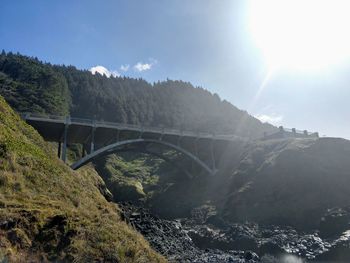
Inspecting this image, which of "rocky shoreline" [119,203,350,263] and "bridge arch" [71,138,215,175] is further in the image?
"bridge arch" [71,138,215,175]

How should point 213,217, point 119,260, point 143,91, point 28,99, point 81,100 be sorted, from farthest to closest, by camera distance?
1. point 143,91
2. point 81,100
3. point 28,99
4. point 213,217
5. point 119,260

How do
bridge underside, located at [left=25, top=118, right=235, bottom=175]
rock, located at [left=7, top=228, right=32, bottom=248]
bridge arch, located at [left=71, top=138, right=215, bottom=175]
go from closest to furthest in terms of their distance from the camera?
rock, located at [left=7, top=228, right=32, bottom=248] → bridge arch, located at [left=71, top=138, right=215, bottom=175] → bridge underside, located at [left=25, top=118, right=235, bottom=175]

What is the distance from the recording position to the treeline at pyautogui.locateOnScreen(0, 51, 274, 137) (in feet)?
291

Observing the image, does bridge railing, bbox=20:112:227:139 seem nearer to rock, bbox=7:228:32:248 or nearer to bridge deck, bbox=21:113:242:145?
bridge deck, bbox=21:113:242:145

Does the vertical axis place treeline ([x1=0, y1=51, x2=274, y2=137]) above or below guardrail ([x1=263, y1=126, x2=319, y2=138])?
above

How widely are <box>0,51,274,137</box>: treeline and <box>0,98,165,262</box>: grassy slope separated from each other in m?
64.3

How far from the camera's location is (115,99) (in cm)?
12694

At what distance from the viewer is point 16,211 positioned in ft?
43.0

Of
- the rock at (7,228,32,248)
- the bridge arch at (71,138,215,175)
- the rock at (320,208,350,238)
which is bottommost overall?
the rock at (320,208,350,238)

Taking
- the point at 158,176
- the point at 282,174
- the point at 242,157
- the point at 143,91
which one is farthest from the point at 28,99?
the point at 143,91

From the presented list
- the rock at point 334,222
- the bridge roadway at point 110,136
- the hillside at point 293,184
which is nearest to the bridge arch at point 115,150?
the bridge roadway at point 110,136

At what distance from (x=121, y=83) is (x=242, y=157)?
354 ft

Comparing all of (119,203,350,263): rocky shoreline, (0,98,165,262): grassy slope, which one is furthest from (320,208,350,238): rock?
(0,98,165,262): grassy slope

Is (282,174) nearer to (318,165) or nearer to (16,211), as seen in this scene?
(318,165)
